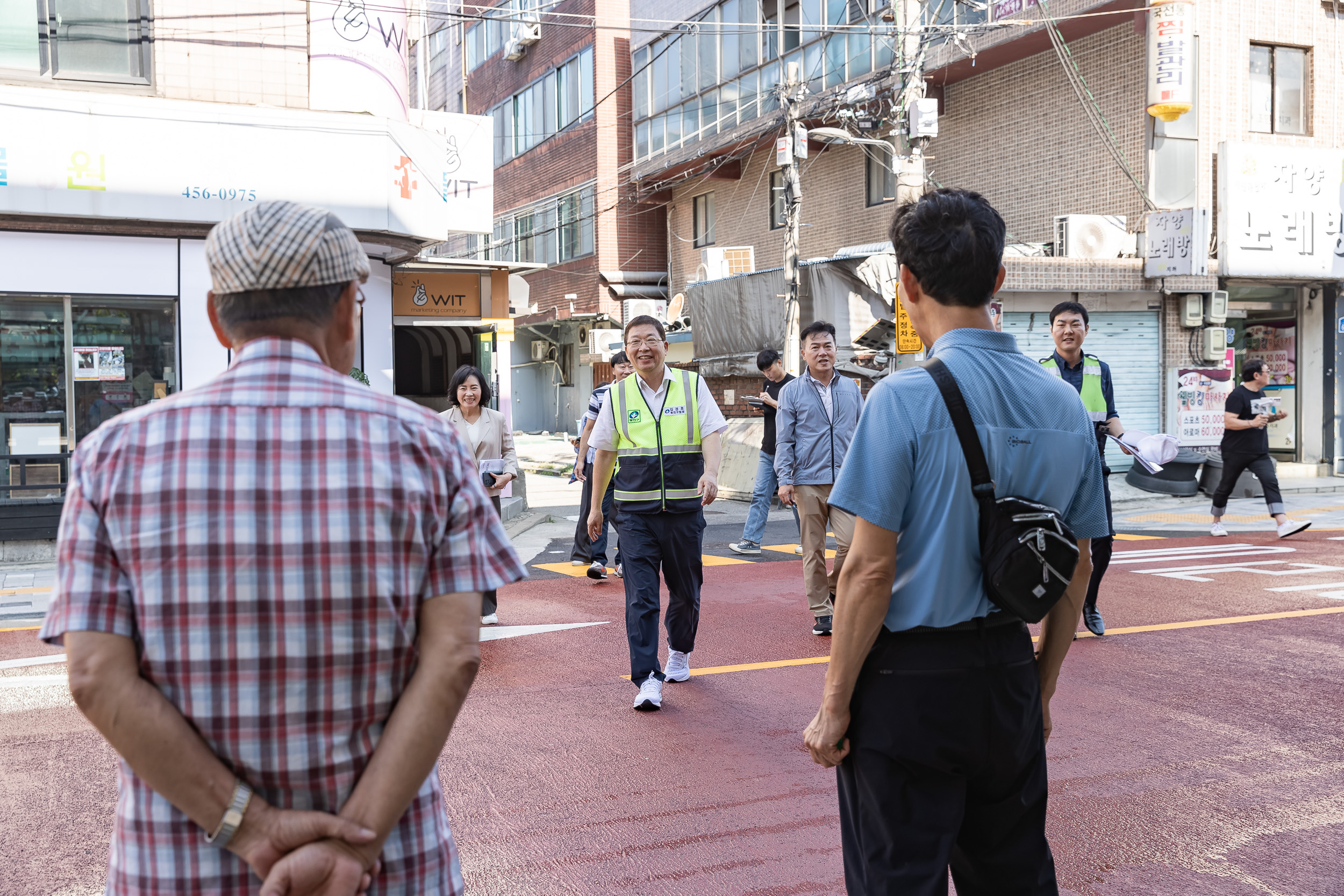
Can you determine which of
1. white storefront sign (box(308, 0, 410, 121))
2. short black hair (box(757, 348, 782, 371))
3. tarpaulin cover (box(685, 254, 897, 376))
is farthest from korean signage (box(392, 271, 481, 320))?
short black hair (box(757, 348, 782, 371))

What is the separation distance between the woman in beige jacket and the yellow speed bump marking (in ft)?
6.59

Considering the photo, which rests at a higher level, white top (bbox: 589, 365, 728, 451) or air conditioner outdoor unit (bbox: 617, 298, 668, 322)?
air conditioner outdoor unit (bbox: 617, 298, 668, 322)

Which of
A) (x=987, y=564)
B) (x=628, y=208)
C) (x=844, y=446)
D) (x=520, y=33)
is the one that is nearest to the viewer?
(x=987, y=564)

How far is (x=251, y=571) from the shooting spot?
167cm

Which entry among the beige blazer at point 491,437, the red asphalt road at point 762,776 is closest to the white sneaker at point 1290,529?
the red asphalt road at point 762,776

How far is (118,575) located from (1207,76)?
19703mm

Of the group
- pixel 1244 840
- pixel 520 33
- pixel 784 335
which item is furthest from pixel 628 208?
pixel 1244 840

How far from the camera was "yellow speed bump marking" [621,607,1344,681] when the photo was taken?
689cm

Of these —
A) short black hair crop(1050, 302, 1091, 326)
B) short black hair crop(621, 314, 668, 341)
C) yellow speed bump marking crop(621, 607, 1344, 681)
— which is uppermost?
short black hair crop(1050, 302, 1091, 326)

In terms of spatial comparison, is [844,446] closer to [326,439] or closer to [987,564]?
[987,564]

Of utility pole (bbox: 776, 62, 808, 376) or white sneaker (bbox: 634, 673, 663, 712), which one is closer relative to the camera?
white sneaker (bbox: 634, 673, 663, 712)

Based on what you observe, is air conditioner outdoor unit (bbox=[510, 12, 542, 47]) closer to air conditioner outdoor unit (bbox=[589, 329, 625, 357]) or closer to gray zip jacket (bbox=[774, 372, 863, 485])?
air conditioner outdoor unit (bbox=[589, 329, 625, 357])

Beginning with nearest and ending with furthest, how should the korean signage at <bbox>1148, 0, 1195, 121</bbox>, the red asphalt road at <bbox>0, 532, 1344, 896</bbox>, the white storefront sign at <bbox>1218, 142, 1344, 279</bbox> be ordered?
the red asphalt road at <bbox>0, 532, 1344, 896</bbox> → the korean signage at <bbox>1148, 0, 1195, 121</bbox> → the white storefront sign at <bbox>1218, 142, 1344, 279</bbox>

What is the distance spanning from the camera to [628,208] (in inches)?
1219
